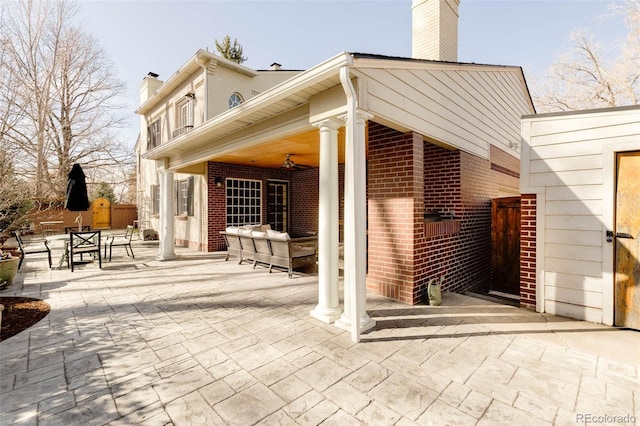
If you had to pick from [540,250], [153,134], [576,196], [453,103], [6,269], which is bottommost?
[6,269]

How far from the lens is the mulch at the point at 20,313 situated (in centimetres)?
333

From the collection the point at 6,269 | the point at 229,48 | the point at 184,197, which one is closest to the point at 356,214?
the point at 6,269

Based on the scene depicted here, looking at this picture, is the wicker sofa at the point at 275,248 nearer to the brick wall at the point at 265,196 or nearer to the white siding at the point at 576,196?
the brick wall at the point at 265,196

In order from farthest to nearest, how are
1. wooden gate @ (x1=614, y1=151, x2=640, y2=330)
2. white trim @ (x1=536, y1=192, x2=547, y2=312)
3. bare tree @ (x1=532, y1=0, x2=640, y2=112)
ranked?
bare tree @ (x1=532, y1=0, x2=640, y2=112) < white trim @ (x1=536, y1=192, x2=547, y2=312) < wooden gate @ (x1=614, y1=151, x2=640, y2=330)

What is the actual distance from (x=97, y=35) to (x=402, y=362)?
20988 millimetres

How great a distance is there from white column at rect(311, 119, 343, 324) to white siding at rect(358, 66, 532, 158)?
2.08ft

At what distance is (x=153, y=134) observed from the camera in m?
12.8

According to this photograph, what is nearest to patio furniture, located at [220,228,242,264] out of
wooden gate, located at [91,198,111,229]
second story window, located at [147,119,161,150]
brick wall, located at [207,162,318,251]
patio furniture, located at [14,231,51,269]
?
brick wall, located at [207,162,318,251]

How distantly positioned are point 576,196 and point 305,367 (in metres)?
3.84

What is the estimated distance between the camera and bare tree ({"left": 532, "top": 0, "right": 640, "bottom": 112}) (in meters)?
12.0

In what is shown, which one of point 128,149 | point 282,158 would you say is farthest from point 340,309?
point 128,149

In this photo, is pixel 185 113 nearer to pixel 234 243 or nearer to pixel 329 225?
pixel 234 243

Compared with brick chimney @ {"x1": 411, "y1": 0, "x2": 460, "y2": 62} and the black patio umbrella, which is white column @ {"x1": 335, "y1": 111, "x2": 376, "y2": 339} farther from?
the black patio umbrella

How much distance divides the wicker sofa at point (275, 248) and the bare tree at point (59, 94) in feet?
35.2
